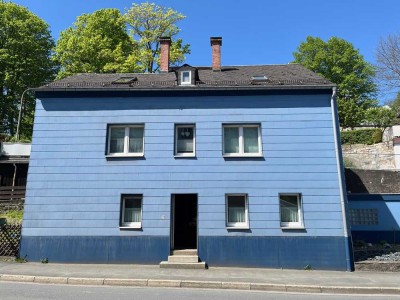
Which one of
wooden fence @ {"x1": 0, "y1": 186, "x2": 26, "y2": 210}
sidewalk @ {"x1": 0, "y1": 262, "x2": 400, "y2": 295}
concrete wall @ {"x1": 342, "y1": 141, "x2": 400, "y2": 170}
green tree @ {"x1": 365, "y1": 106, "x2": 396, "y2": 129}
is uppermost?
green tree @ {"x1": 365, "y1": 106, "x2": 396, "y2": 129}

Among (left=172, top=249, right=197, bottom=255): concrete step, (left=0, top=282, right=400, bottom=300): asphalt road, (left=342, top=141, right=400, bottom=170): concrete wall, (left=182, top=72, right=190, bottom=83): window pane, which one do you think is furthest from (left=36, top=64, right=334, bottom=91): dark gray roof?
(left=342, top=141, right=400, bottom=170): concrete wall

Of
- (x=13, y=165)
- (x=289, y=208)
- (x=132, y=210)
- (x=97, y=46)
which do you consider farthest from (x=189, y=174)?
(x=97, y=46)

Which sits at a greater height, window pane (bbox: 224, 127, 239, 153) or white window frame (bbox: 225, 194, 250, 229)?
window pane (bbox: 224, 127, 239, 153)

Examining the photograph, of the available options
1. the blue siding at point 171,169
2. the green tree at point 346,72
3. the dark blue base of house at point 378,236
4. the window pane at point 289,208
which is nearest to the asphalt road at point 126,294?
the blue siding at point 171,169

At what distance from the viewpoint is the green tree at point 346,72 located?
37.7m

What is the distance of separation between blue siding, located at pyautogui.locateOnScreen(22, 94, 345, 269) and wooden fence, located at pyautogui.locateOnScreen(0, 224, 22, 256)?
2.21ft

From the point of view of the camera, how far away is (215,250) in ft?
37.4

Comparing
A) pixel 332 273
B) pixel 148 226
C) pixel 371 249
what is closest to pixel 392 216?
pixel 371 249

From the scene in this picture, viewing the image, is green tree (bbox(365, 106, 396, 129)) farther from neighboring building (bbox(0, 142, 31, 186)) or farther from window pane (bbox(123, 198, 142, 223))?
neighboring building (bbox(0, 142, 31, 186))

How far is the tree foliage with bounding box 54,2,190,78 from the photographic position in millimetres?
27469

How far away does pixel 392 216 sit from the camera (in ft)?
47.9

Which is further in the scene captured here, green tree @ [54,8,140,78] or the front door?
green tree @ [54,8,140,78]

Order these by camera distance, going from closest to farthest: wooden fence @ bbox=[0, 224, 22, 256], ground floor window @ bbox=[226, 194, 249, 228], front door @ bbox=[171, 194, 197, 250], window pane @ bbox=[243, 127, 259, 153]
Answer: ground floor window @ bbox=[226, 194, 249, 228], wooden fence @ bbox=[0, 224, 22, 256], window pane @ bbox=[243, 127, 259, 153], front door @ bbox=[171, 194, 197, 250]

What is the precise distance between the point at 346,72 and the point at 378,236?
30859 mm
